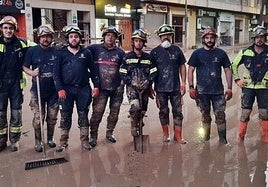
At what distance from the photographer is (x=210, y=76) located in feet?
18.7

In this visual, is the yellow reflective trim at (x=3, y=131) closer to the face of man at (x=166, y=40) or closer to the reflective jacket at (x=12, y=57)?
the reflective jacket at (x=12, y=57)

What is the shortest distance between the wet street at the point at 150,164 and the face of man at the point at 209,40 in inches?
59.8

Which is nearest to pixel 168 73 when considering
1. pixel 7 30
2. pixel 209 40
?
pixel 209 40

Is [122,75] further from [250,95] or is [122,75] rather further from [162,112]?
[250,95]

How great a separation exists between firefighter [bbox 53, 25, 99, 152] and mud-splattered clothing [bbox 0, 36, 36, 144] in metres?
0.64

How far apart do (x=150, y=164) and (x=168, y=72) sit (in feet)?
4.89

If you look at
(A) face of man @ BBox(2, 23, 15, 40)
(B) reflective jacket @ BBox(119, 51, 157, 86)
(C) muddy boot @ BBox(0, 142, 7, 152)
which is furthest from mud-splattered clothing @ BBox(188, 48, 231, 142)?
(C) muddy boot @ BBox(0, 142, 7, 152)

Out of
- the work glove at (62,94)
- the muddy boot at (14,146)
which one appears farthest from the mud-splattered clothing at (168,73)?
the muddy boot at (14,146)

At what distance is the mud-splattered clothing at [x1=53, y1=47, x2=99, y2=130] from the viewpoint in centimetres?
540

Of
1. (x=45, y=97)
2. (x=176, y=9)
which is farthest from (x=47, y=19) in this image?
(x=45, y=97)

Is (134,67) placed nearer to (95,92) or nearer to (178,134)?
(95,92)

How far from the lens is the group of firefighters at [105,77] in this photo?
17.9ft

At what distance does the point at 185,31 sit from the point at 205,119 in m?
27.9

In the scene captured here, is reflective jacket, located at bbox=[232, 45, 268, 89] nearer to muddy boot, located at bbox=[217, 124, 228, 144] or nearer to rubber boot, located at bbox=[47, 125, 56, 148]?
muddy boot, located at bbox=[217, 124, 228, 144]
